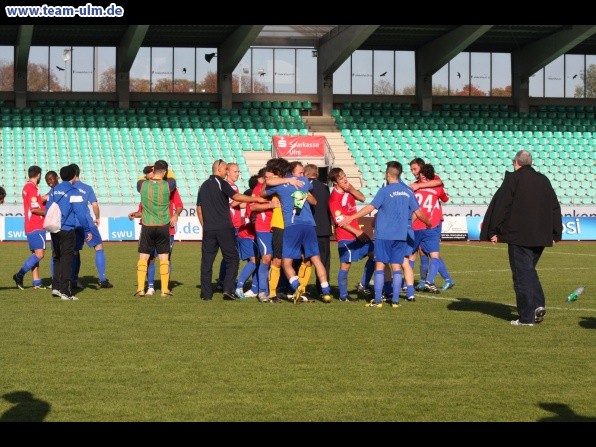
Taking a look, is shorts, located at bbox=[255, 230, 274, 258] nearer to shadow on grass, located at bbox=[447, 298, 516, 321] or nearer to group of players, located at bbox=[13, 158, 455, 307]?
group of players, located at bbox=[13, 158, 455, 307]

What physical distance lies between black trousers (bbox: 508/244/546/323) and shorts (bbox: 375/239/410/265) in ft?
7.38

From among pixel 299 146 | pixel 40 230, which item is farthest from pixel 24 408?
pixel 299 146

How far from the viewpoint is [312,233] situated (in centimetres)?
1574

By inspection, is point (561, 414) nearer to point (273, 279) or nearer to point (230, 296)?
point (273, 279)

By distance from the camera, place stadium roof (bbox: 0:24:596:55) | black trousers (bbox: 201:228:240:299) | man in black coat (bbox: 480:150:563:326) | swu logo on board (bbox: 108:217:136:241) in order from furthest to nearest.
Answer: stadium roof (bbox: 0:24:596:55)
swu logo on board (bbox: 108:217:136:241)
black trousers (bbox: 201:228:240:299)
man in black coat (bbox: 480:150:563:326)

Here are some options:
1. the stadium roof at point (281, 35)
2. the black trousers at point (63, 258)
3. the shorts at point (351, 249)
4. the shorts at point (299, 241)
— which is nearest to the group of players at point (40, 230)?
the black trousers at point (63, 258)

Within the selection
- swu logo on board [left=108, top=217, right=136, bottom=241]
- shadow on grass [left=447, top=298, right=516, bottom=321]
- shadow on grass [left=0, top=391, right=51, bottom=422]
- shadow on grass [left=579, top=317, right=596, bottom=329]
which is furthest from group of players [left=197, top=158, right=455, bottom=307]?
swu logo on board [left=108, top=217, right=136, bottom=241]

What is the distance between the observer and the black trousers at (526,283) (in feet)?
43.1

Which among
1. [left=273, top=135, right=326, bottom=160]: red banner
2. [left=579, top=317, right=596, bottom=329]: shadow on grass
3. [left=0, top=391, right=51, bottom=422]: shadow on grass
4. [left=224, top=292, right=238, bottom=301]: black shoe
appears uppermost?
[left=273, top=135, right=326, bottom=160]: red banner

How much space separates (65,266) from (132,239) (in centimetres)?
1897

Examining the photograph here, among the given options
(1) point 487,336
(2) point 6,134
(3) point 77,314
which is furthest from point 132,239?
(1) point 487,336

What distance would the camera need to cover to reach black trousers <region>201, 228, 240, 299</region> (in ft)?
53.4

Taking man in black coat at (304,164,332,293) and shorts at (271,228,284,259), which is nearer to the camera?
shorts at (271,228,284,259)
